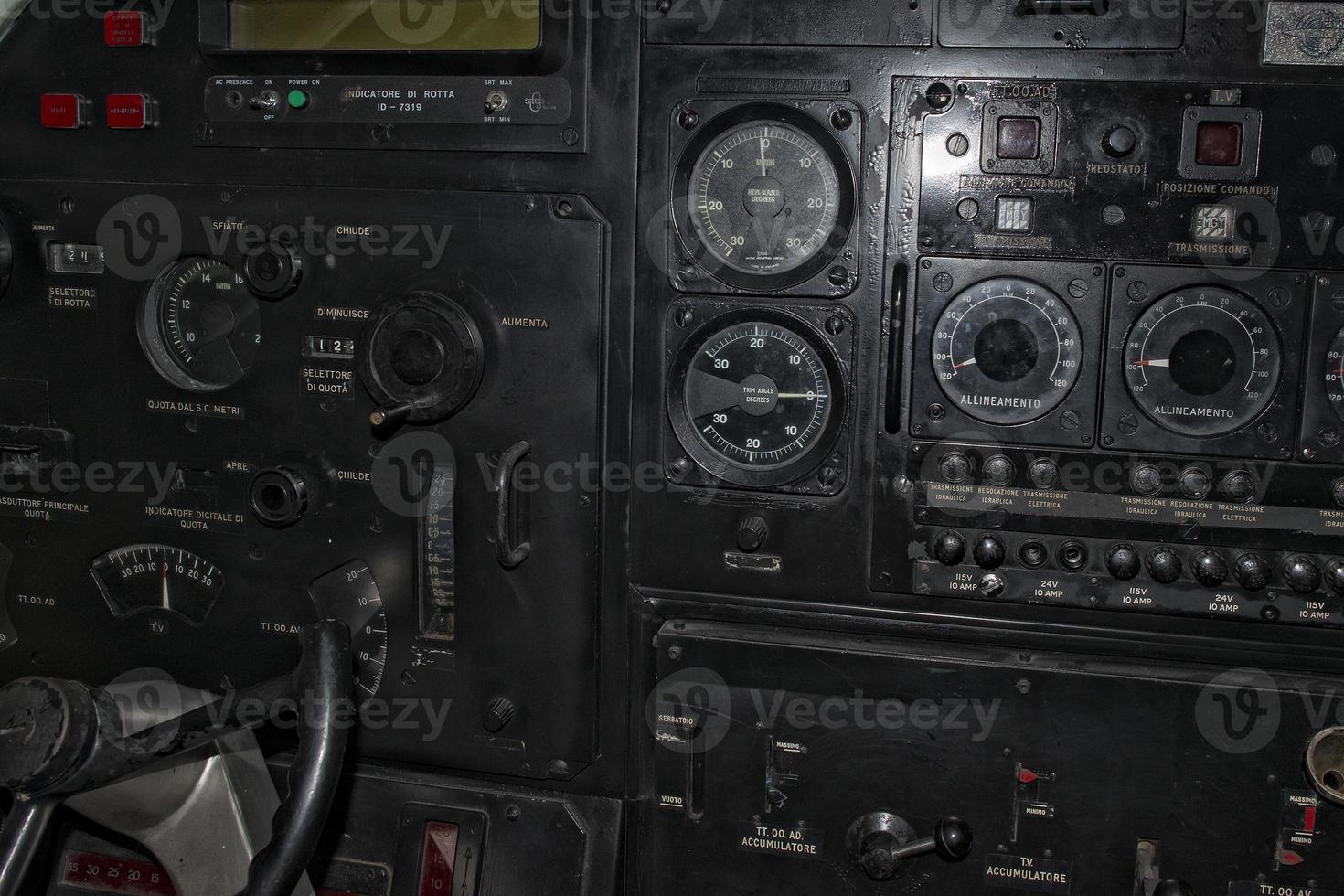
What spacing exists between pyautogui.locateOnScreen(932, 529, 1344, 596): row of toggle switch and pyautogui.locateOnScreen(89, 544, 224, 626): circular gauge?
173cm

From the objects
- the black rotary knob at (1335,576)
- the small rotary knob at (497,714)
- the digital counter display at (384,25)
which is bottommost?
A: the small rotary knob at (497,714)

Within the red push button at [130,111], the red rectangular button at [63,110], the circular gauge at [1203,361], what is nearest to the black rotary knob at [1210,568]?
the circular gauge at [1203,361]

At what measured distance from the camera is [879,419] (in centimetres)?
229

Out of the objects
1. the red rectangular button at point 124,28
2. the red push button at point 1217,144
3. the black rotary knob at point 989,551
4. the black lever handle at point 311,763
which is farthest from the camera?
the red rectangular button at point 124,28

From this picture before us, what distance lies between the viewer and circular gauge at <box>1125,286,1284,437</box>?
214cm

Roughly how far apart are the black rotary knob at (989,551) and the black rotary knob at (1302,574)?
549mm

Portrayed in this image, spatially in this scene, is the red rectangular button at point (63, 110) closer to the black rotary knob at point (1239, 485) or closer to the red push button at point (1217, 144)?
the red push button at point (1217, 144)

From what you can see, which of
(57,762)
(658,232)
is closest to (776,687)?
(658,232)

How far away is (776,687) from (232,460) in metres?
1.38

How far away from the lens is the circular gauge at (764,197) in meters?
2.25

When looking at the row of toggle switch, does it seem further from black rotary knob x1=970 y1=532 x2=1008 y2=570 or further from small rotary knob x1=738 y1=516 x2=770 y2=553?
small rotary knob x1=738 y1=516 x2=770 y2=553

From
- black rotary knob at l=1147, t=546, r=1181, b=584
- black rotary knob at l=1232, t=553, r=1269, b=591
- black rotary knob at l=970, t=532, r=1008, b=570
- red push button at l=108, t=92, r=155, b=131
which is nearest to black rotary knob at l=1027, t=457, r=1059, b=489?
black rotary knob at l=970, t=532, r=1008, b=570

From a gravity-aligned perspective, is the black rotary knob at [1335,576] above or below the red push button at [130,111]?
below

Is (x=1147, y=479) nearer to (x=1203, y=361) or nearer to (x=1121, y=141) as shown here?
(x=1203, y=361)
